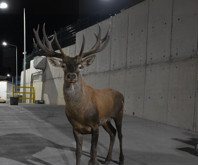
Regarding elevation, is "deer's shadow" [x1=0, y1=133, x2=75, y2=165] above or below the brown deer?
below

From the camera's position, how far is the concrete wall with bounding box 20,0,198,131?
8172 mm

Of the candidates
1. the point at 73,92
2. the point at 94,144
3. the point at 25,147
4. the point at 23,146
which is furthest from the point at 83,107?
the point at 23,146

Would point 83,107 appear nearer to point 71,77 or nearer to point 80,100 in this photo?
point 80,100

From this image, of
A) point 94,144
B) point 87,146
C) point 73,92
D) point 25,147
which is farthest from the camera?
point 87,146

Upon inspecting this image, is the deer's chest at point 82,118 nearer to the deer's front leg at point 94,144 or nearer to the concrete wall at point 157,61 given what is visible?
the deer's front leg at point 94,144

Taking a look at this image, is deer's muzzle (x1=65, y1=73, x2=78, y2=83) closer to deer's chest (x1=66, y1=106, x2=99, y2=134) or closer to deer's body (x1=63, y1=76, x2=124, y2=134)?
deer's body (x1=63, y1=76, x2=124, y2=134)

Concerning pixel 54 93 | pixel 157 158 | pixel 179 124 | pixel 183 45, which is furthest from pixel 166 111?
pixel 54 93

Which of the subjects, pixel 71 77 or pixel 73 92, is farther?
pixel 73 92

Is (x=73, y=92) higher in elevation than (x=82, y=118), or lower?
higher

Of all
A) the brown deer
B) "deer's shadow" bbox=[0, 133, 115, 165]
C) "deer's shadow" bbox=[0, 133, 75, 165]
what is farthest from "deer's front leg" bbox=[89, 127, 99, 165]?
"deer's shadow" bbox=[0, 133, 75, 165]

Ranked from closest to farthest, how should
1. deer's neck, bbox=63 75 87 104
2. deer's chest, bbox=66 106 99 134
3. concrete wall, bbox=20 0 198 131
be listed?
1. deer's neck, bbox=63 75 87 104
2. deer's chest, bbox=66 106 99 134
3. concrete wall, bbox=20 0 198 131

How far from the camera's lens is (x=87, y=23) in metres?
16.9

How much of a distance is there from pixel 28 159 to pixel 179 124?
6.34 meters

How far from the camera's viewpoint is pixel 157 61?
980 centimetres
